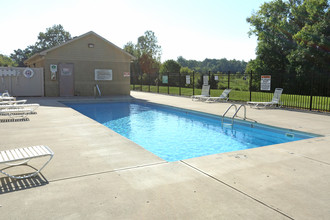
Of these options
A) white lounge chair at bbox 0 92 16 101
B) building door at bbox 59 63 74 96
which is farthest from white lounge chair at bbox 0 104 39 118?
building door at bbox 59 63 74 96

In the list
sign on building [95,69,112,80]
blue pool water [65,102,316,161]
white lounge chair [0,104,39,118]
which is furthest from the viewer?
sign on building [95,69,112,80]

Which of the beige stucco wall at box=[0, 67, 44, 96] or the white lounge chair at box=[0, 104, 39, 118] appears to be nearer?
the white lounge chair at box=[0, 104, 39, 118]

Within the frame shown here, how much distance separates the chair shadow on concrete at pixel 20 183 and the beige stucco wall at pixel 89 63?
16221 mm

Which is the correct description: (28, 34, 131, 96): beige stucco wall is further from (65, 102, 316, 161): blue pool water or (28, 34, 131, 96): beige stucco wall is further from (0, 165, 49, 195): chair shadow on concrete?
(0, 165, 49, 195): chair shadow on concrete

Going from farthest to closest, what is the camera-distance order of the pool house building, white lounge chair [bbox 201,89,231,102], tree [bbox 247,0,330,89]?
tree [bbox 247,0,330,89] → the pool house building → white lounge chair [bbox 201,89,231,102]

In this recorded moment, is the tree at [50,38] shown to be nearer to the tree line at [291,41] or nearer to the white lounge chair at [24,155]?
the tree line at [291,41]

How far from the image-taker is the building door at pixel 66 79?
19.0 m

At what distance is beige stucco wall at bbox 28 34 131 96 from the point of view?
18734 mm

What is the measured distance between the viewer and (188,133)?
9.05 m

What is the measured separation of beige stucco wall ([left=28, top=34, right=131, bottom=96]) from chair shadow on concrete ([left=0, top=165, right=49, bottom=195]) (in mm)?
16221

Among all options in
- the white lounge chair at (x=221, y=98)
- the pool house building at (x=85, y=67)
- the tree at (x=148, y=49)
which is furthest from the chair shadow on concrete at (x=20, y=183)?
the tree at (x=148, y=49)

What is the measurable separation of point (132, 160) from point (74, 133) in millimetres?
2763

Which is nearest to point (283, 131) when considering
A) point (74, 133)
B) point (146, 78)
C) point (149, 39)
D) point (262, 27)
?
point (74, 133)

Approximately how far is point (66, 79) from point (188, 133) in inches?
518
